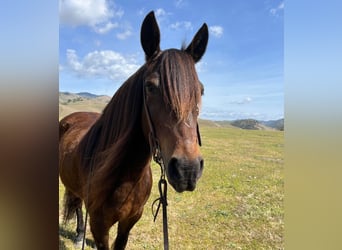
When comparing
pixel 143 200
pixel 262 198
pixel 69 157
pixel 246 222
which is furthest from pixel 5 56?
pixel 262 198

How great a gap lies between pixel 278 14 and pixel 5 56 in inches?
48.3

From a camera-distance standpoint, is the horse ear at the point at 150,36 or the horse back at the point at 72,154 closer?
the horse ear at the point at 150,36

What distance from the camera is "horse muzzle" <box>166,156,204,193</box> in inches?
37.7

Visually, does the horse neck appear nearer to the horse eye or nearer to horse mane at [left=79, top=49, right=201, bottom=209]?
horse mane at [left=79, top=49, right=201, bottom=209]

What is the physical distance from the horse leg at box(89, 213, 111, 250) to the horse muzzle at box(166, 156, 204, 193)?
0.81 m

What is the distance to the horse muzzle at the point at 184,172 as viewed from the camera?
957 millimetres

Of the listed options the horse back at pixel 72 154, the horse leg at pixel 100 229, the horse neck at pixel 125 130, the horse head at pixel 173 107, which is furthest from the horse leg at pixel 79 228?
the horse head at pixel 173 107

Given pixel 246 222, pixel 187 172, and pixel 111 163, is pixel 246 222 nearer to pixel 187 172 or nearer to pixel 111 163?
pixel 111 163

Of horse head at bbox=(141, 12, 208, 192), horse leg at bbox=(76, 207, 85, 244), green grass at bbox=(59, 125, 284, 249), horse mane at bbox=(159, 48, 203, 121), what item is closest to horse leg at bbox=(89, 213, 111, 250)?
horse head at bbox=(141, 12, 208, 192)

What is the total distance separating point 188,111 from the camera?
3.59ft

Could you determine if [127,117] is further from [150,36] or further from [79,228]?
[79,228]

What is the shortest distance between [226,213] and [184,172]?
2764 millimetres

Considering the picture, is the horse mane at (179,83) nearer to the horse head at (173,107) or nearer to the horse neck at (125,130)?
the horse head at (173,107)

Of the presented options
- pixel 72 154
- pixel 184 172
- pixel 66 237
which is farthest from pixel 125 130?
pixel 66 237
